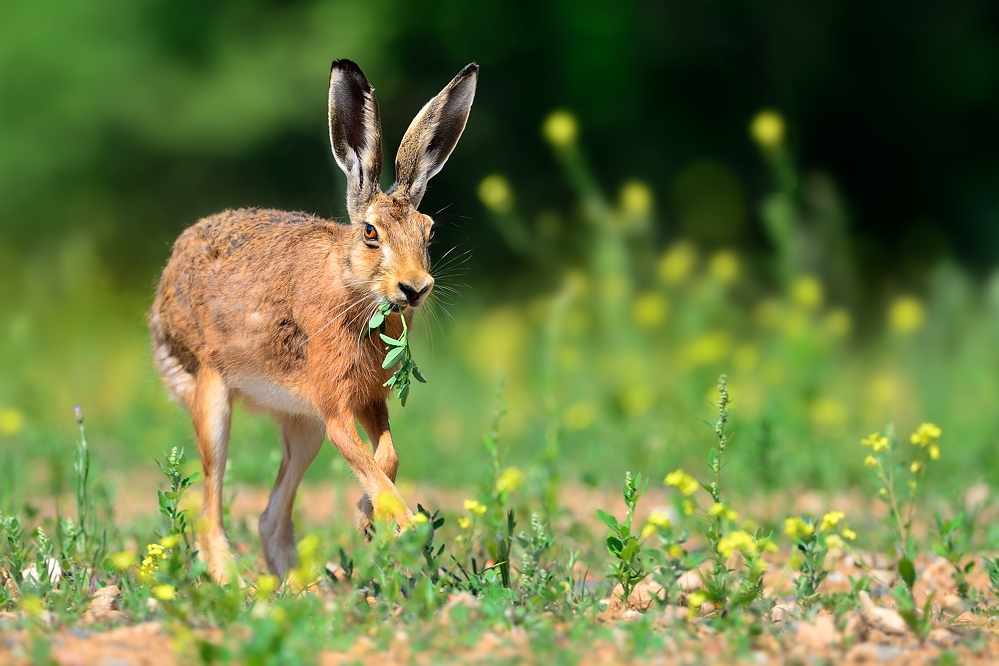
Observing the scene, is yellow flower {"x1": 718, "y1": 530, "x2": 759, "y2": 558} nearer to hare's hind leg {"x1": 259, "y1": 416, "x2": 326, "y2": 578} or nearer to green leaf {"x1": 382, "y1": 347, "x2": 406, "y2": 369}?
green leaf {"x1": 382, "y1": 347, "x2": 406, "y2": 369}

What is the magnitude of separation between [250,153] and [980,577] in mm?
7782

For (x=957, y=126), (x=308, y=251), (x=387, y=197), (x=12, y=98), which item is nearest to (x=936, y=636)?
(x=387, y=197)

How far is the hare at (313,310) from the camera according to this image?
14.3 feet

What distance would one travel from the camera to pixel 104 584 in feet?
13.4

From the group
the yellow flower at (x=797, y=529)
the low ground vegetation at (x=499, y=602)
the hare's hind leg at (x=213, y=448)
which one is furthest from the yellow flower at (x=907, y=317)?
the hare's hind leg at (x=213, y=448)

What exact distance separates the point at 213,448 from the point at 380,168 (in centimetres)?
136

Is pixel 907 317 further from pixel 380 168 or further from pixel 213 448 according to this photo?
pixel 213 448

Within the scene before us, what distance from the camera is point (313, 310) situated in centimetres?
464

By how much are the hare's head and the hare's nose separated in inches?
3.6

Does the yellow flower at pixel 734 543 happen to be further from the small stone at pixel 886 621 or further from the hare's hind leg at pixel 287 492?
the hare's hind leg at pixel 287 492

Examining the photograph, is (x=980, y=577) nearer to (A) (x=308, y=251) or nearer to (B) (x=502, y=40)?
(A) (x=308, y=251)

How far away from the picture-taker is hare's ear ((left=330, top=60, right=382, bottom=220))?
4.41 metres

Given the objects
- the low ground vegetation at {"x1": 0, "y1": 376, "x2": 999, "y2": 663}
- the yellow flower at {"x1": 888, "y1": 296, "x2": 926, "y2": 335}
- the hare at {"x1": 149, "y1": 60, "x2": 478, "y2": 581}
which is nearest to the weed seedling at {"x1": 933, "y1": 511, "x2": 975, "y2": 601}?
the low ground vegetation at {"x1": 0, "y1": 376, "x2": 999, "y2": 663}

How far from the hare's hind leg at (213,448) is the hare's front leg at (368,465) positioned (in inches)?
25.5
